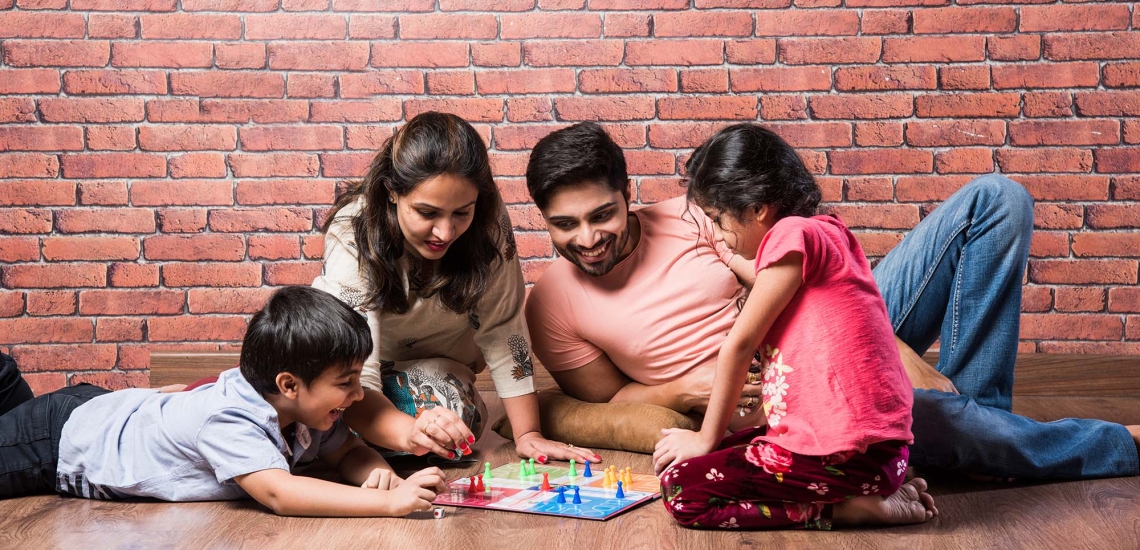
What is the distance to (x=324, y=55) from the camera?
10.1 ft

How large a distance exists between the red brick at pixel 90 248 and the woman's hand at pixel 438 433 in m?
1.72

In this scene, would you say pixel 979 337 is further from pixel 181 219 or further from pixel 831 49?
pixel 181 219

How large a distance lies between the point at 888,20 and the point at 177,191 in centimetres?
236

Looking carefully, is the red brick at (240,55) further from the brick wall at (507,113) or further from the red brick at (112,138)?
the red brick at (112,138)

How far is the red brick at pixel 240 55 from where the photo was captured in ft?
10.1

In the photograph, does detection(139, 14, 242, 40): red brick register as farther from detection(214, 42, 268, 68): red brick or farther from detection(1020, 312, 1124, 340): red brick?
detection(1020, 312, 1124, 340): red brick

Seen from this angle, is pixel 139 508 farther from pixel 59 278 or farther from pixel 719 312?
pixel 59 278

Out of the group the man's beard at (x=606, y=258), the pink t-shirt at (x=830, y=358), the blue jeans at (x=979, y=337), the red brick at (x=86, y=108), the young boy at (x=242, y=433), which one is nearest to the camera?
the pink t-shirt at (x=830, y=358)

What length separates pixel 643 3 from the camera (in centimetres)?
304

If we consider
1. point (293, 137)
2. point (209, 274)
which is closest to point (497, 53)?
point (293, 137)

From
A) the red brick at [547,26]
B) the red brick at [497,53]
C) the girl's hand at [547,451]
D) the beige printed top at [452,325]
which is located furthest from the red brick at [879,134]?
the girl's hand at [547,451]

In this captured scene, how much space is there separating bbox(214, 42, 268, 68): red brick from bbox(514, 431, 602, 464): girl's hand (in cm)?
165

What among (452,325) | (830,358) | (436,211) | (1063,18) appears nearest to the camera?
(830,358)

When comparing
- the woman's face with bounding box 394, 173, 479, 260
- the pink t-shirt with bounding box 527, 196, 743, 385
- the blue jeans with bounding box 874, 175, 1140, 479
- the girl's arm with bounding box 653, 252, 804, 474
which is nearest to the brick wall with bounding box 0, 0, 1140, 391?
the pink t-shirt with bounding box 527, 196, 743, 385
